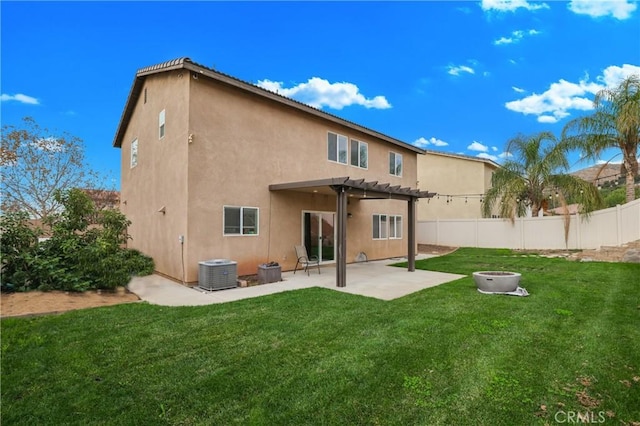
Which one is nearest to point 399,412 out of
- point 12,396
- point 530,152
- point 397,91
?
point 12,396

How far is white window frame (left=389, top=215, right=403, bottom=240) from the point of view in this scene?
53.0 feet

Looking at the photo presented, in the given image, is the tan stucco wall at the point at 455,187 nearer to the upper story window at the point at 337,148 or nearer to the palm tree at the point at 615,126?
the palm tree at the point at 615,126

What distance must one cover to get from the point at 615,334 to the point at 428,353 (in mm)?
2999

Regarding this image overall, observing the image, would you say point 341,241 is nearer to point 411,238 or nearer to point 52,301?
point 411,238

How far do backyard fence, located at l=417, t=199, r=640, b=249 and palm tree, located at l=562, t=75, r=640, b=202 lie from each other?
1256 mm

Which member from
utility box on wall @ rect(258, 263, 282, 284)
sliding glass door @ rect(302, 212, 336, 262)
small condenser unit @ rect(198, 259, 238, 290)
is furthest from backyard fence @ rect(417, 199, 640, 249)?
small condenser unit @ rect(198, 259, 238, 290)

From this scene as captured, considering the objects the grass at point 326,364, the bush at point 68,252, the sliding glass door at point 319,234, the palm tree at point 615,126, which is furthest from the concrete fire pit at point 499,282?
the palm tree at point 615,126

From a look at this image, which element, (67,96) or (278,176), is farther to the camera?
(67,96)

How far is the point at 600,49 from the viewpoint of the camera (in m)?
15.3

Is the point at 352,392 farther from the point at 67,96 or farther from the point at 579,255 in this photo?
the point at 67,96

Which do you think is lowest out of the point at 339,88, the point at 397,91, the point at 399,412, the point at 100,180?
the point at 399,412

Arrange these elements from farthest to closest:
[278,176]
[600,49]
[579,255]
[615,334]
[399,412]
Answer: [600,49] < [579,255] < [278,176] < [615,334] < [399,412]

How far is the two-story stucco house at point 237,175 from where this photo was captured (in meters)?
9.03

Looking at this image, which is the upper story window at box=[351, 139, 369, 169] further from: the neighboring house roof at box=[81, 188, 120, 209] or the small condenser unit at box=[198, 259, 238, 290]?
the neighboring house roof at box=[81, 188, 120, 209]
